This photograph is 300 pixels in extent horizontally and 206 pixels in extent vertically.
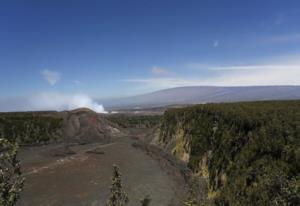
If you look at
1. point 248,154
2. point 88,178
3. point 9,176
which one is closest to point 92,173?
point 88,178

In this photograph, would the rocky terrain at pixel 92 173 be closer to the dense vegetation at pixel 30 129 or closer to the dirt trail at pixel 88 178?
the dirt trail at pixel 88 178

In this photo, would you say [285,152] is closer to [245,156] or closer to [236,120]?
[245,156]

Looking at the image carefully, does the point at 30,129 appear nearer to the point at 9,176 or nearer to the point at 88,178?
the point at 88,178

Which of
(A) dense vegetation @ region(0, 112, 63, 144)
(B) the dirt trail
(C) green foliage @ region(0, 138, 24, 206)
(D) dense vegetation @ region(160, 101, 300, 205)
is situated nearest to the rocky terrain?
(B) the dirt trail

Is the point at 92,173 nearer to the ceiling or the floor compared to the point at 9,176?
nearer to the floor

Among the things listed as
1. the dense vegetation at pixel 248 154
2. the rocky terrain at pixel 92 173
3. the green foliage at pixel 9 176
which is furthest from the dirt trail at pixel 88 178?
the green foliage at pixel 9 176
